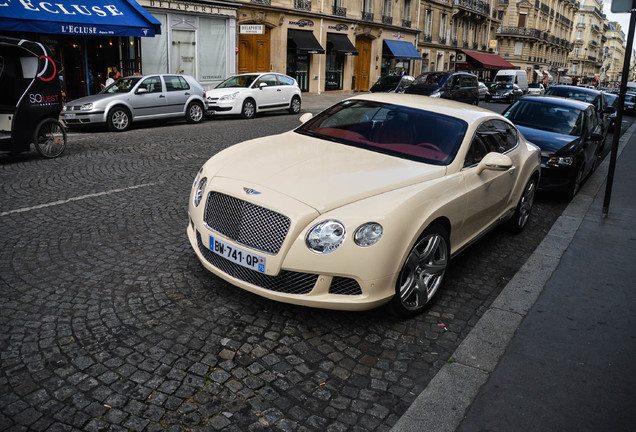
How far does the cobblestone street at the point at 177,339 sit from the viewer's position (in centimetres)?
292

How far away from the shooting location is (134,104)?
567 inches

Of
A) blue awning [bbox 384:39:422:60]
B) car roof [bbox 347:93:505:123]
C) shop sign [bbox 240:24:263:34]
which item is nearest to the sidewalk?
car roof [bbox 347:93:505:123]

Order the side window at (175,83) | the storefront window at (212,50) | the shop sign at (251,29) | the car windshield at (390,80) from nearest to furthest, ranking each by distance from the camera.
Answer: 1. the side window at (175,83)
2. the shop sign at (251,29)
3. the storefront window at (212,50)
4. the car windshield at (390,80)

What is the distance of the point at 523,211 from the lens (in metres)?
6.53

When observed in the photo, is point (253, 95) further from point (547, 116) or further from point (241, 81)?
point (547, 116)

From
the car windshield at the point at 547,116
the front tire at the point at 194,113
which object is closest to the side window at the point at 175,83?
the front tire at the point at 194,113

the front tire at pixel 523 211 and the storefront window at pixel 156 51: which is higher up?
the storefront window at pixel 156 51

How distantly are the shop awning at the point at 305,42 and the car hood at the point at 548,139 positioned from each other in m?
22.9

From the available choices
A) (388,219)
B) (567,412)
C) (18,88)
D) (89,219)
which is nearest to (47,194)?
(89,219)

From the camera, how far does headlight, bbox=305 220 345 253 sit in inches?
141

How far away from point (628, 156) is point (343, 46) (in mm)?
22896

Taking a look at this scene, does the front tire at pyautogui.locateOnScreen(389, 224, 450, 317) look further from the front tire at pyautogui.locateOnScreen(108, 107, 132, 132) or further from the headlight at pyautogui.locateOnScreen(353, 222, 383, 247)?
the front tire at pyautogui.locateOnScreen(108, 107, 132, 132)

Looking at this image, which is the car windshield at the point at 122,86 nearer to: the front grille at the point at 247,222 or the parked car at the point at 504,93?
the front grille at the point at 247,222

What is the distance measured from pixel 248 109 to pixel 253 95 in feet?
1.63
